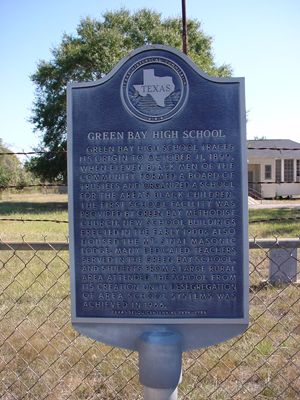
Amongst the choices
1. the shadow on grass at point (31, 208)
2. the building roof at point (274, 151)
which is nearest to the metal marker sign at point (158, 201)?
the shadow on grass at point (31, 208)

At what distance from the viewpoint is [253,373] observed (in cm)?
336

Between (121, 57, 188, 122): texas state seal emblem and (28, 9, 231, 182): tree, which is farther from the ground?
(28, 9, 231, 182): tree

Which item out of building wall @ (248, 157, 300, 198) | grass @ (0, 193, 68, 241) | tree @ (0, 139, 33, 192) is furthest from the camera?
building wall @ (248, 157, 300, 198)

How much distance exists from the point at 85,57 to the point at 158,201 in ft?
79.8

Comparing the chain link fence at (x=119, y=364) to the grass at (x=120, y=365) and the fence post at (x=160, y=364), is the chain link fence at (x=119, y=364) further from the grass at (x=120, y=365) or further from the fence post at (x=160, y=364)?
the fence post at (x=160, y=364)

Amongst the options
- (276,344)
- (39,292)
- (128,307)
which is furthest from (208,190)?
(39,292)

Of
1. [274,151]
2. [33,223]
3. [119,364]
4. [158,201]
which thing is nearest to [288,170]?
[274,151]

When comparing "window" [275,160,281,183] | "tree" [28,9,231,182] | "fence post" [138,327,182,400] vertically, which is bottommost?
"fence post" [138,327,182,400]

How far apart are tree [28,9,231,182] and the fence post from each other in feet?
76.8

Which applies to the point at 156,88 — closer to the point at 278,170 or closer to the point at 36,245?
the point at 36,245

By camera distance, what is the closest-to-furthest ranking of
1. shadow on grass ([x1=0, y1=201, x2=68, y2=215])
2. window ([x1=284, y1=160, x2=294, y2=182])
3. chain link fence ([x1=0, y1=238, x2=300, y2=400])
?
chain link fence ([x1=0, y1=238, x2=300, y2=400]) < shadow on grass ([x1=0, y1=201, x2=68, y2=215]) < window ([x1=284, y1=160, x2=294, y2=182])

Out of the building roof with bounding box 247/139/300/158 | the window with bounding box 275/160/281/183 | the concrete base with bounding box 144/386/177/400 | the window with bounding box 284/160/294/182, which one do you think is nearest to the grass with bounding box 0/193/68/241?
the concrete base with bounding box 144/386/177/400

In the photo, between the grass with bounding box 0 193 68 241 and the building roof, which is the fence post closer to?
the grass with bounding box 0 193 68 241

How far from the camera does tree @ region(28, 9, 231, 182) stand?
81.8ft
